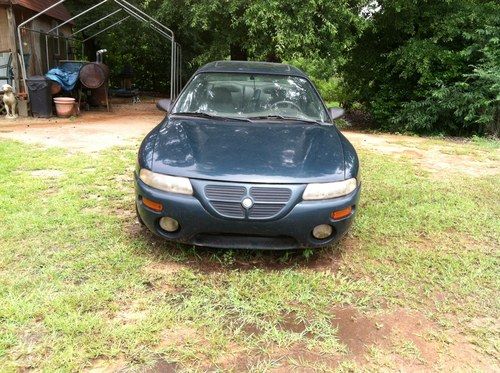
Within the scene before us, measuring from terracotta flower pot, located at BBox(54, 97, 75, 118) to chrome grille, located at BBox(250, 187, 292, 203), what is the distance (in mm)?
9050

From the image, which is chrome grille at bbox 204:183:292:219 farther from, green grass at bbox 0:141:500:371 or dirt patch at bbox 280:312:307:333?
dirt patch at bbox 280:312:307:333

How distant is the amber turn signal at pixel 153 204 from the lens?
9.66 ft

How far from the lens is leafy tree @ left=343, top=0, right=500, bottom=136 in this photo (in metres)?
9.26

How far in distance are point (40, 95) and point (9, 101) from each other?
0.67 metres

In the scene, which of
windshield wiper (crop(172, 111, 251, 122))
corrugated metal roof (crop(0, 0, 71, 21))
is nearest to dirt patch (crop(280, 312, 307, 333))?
windshield wiper (crop(172, 111, 251, 122))

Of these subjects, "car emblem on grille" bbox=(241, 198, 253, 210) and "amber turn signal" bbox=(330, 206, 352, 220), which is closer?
"car emblem on grille" bbox=(241, 198, 253, 210)

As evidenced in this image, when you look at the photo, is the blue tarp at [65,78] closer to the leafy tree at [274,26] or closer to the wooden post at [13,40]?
the wooden post at [13,40]

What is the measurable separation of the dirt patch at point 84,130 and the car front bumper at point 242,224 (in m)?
4.32

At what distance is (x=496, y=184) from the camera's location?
557 centimetres

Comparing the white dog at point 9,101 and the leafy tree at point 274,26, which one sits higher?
the leafy tree at point 274,26

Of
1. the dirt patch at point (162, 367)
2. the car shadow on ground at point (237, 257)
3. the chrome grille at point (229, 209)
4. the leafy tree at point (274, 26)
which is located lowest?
the dirt patch at point (162, 367)

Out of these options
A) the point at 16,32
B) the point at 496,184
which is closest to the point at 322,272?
the point at 496,184

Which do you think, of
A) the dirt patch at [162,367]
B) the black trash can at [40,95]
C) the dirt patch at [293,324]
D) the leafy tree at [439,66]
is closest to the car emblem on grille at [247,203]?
the dirt patch at [293,324]

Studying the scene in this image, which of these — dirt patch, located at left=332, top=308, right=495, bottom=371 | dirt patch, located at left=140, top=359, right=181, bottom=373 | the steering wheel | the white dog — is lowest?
dirt patch, located at left=140, top=359, right=181, bottom=373
